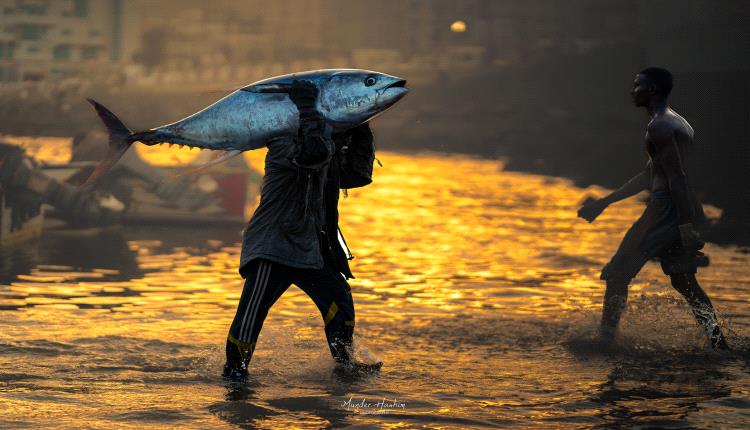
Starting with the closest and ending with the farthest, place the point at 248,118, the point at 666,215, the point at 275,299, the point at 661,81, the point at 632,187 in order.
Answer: the point at 248,118, the point at 275,299, the point at 661,81, the point at 666,215, the point at 632,187

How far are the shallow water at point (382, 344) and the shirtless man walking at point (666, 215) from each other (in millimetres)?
378

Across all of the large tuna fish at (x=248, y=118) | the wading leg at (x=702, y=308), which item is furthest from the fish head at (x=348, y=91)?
the wading leg at (x=702, y=308)

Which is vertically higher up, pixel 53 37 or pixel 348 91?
pixel 53 37

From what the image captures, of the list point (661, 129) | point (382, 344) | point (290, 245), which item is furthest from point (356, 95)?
point (382, 344)

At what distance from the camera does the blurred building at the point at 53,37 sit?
3959 inches

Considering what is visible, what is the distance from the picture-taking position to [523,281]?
451 inches

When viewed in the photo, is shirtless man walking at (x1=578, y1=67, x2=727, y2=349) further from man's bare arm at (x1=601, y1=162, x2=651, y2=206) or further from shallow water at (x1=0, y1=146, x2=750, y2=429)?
shallow water at (x1=0, y1=146, x2=750, y2=429)

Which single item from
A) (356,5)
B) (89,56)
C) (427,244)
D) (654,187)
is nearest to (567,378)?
(654,187)

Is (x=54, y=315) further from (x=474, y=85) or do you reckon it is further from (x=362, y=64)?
(x=362, y=64)

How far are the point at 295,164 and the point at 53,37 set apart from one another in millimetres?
99987

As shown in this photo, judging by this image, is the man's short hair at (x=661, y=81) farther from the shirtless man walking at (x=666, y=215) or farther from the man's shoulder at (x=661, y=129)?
the man's shoulder at (x=661, y=129)

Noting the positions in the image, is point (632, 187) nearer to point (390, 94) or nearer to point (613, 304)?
point (613, 304)

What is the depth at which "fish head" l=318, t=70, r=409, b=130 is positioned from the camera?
5.33m

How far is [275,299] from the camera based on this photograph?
620cm
